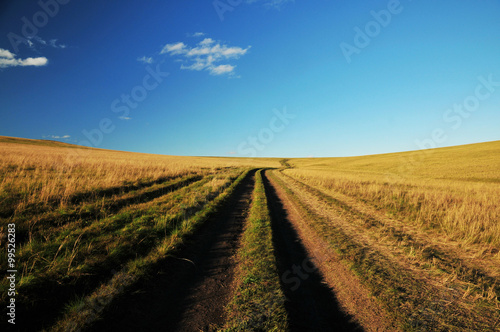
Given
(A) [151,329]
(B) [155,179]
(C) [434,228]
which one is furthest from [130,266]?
(B) [155,179]

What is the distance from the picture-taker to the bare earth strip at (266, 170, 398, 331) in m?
3.54

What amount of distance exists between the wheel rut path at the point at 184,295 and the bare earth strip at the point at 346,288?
87.3 inches

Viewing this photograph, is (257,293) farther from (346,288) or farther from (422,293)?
(422,293)

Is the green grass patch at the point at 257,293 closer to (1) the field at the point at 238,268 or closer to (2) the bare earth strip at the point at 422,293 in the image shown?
(1) the field at the point at 238,268

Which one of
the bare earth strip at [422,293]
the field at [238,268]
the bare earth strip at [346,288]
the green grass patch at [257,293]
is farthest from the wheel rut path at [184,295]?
the bare earth strip at [422,293]

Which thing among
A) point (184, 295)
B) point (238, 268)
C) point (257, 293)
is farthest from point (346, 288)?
point (184, 295)

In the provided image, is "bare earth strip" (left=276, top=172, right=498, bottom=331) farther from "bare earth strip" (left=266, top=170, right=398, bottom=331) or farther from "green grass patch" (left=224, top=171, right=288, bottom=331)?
"green grass patch" (left=224, top=171, right=288, bottom=331)

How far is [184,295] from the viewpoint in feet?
13.2

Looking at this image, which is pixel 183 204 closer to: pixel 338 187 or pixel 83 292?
pixel 83 292

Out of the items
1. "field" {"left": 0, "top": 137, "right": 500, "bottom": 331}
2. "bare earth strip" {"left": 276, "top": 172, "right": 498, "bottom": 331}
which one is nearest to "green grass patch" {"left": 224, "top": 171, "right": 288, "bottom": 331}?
"field" {"left": 0, "top": 137, "right": 500, "bottom": 331}

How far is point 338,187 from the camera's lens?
17.8 m

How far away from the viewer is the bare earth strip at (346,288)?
139 inches

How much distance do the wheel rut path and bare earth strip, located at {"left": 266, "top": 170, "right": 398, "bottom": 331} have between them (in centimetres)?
222

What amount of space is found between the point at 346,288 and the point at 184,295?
11.0ft
